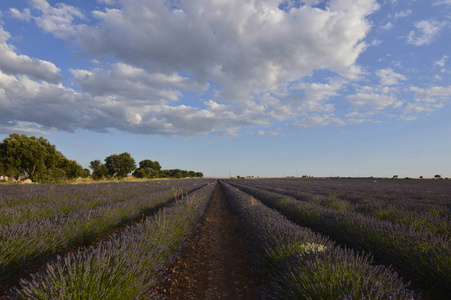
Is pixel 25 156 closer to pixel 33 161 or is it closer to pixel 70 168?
pixel 33 161

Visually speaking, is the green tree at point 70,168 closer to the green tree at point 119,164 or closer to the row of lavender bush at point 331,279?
the green tree at point 119,164

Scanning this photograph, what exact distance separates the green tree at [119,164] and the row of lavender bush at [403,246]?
47.3 m

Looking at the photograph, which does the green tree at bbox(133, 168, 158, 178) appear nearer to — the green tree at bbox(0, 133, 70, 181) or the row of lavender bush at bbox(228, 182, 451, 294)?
the green tree at bbox(0, 133, 70, 181)

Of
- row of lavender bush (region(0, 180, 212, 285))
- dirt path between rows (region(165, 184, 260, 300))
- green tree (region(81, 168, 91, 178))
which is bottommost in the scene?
dirt path between rows (region(165, 184, 260, 300))

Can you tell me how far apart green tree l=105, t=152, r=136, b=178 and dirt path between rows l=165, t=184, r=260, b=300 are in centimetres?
4518

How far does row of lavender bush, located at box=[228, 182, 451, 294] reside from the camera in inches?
119

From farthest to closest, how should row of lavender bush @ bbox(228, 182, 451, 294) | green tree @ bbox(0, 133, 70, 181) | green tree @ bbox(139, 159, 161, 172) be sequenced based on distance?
green tree @ bbox(139, 159, 161, 172), green tree @ bbox(0, 133, 70, 181), row of lavender bush @ bbox(228, 182, 451, 294)

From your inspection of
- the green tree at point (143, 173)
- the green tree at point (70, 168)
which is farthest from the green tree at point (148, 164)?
the green tree at point (70, 168)

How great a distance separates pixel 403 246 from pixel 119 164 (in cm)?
5046

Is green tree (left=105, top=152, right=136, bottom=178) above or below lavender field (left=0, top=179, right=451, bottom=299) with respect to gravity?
above

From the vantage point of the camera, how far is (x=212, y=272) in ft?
14.2

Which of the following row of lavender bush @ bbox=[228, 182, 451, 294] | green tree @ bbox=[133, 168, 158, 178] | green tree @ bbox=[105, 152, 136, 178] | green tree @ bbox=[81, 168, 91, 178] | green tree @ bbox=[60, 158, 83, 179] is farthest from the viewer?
green tree @ bbox=[133, 168, 158, 178]

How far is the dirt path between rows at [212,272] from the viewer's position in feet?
11.4

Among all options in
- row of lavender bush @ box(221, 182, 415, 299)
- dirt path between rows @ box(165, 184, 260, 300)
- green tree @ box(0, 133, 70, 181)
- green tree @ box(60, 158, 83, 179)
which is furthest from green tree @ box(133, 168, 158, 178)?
row of lavender bush @ box(221, 182, 415, 299)
